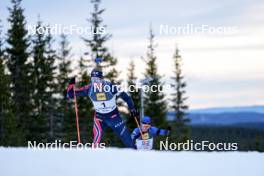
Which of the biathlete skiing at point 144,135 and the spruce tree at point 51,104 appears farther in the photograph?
the spruce tree at point 51,104

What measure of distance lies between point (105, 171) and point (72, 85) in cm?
687

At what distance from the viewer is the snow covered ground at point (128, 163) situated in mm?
4246

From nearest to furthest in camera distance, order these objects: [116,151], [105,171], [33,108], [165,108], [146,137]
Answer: [105,171]
[116,151]
[146,137]
[33,108]
[165,108]

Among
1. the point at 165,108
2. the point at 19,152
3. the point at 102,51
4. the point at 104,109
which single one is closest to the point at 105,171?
the point at 19,152

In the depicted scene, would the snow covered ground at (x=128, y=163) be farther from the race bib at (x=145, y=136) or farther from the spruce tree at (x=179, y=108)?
the spruce tree at (x=179, y=108)

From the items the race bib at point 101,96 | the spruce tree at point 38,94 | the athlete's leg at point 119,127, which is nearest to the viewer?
the race bib at point 101,96

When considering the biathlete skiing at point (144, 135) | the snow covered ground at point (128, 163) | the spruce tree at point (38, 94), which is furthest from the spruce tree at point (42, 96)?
the snow covered ground at point (128, 163)

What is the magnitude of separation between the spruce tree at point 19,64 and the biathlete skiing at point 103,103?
17464mm

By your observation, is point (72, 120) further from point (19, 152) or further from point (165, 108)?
point (19, 152)

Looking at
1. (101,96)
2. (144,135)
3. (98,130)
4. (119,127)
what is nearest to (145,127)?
(144,135)

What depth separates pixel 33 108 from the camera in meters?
28.5

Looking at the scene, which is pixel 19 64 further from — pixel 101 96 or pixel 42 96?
pixel 101 96

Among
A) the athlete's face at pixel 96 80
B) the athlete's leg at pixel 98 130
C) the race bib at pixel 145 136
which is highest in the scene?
the athlete's face at pixel 96 80

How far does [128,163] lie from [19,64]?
25225mm
